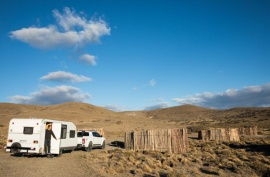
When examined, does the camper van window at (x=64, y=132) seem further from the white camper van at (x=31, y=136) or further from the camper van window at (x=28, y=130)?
the camper van window at (x=28, y=130)

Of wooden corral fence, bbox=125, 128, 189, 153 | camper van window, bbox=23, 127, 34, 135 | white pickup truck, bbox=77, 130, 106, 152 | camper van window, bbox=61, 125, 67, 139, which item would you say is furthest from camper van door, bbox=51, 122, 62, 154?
wooden corral fence, bbox=125, 128, 189, 153

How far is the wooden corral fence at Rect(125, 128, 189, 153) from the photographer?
24.6 meters

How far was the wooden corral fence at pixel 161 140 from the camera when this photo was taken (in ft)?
80.8

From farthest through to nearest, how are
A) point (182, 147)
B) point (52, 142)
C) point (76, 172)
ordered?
point (182, 147) < point (52, 142) < point (76, 172)

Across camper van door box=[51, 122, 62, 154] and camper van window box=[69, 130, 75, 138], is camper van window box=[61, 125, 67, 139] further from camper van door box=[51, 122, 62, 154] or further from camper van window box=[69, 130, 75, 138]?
camper van window box=[69, 130, 75, 138]

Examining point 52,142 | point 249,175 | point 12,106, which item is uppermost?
point 12,106

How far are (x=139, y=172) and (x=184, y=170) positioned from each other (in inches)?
108

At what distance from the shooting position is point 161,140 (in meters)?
25.4

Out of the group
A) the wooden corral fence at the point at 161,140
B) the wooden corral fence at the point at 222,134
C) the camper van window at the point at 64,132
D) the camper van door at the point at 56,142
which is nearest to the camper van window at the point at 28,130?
the camper van door at the point at 56,142

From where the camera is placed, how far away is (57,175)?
1372cm

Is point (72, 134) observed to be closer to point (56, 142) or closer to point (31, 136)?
point (56, 142)

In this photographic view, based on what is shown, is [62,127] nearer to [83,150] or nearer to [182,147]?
[83,150]

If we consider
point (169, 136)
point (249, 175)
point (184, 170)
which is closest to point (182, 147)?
point (169, 136)

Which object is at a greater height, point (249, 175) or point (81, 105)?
point (81, 105)
